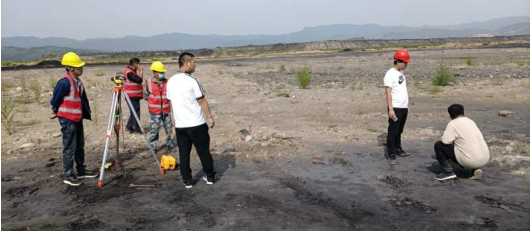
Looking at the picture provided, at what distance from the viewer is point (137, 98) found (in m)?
8.42

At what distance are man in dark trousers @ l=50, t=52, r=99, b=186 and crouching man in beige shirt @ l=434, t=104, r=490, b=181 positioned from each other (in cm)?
571

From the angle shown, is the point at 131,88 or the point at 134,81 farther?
the point at 131,88

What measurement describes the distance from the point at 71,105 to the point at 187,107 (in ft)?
6.41

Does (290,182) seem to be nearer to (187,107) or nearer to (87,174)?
(187,107)

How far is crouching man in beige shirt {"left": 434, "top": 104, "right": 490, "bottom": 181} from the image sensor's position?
5492 mm

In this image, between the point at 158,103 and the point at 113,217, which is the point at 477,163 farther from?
the point at 158,103

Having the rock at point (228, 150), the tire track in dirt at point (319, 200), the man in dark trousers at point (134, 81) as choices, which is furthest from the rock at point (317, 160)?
the man in dark trousers at point (134, 81)

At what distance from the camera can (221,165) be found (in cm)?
692

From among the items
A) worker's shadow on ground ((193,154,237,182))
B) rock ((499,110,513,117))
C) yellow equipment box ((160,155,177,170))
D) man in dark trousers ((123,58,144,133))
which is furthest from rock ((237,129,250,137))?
rock ((499,110,513,117))

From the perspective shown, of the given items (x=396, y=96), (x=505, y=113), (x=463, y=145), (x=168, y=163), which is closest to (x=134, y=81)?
(x=168, y=163)

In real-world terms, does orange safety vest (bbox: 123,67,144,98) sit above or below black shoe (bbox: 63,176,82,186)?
above

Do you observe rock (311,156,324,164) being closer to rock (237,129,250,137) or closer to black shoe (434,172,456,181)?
black shoe (434,172,456,181)

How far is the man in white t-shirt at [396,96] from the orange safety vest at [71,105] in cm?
514

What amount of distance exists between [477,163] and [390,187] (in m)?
1.31
